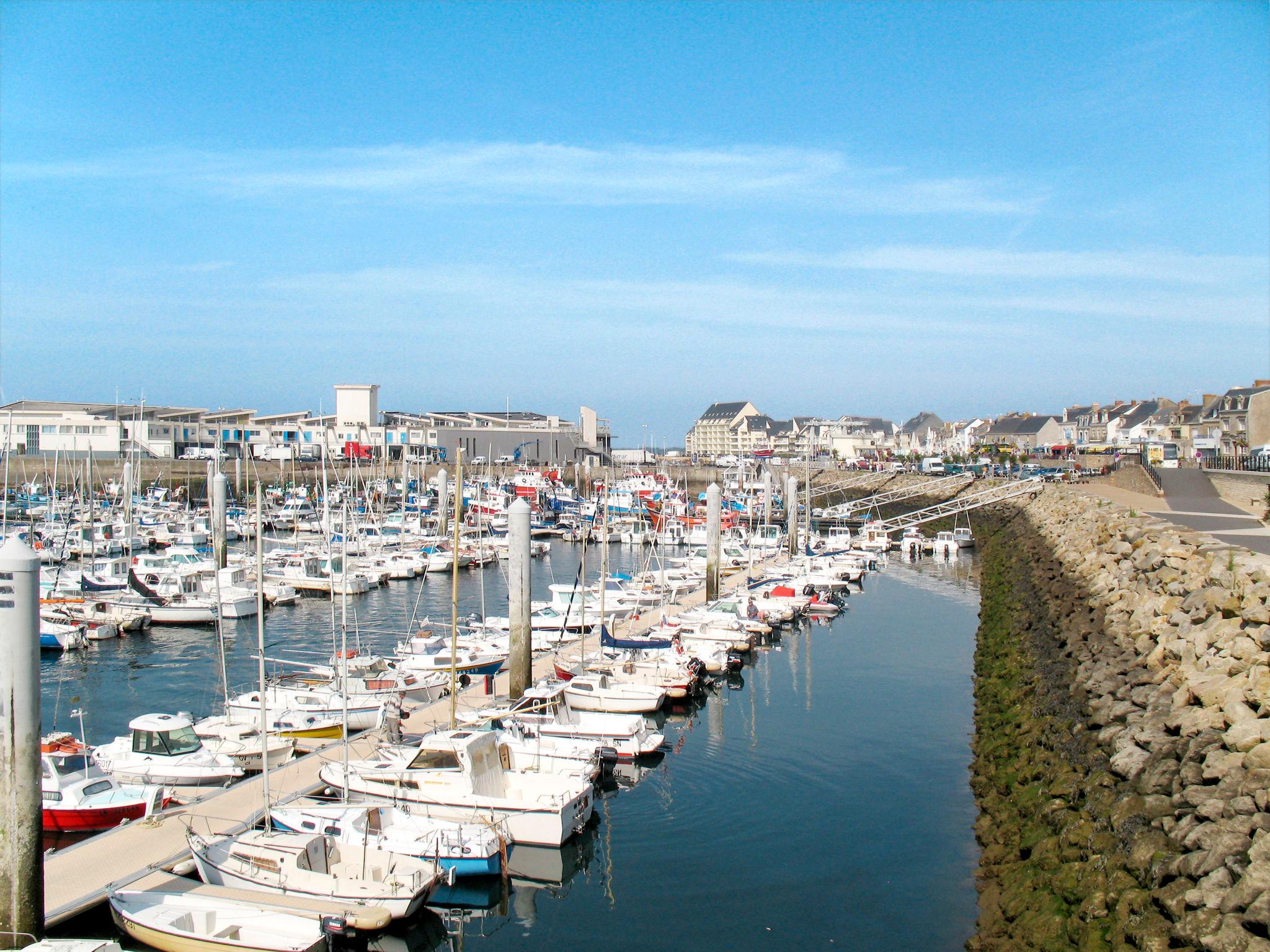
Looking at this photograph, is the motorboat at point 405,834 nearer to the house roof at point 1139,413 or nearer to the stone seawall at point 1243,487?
the stone seawall at point 1243,487

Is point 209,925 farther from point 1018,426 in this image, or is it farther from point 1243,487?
point 1018,426

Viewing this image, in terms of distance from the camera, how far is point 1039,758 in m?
→ 15.5

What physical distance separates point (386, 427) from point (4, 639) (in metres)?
95.6

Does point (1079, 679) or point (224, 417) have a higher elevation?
point (224, 417)

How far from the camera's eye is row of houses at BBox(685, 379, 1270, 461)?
6656 cm

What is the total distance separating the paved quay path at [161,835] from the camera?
1255 cm

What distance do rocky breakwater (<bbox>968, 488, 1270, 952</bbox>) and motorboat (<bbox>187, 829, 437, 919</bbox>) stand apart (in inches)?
282

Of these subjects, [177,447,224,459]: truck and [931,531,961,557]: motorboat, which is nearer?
[931,531,961,557]: motorboat

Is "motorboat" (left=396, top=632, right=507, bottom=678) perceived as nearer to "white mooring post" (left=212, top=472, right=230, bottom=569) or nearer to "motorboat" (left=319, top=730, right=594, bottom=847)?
"motorboat" (left=319, top=730, right=594, bottom=847)

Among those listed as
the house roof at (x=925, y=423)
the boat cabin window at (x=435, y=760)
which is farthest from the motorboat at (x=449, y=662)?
the house roof at (x=925, y=423)

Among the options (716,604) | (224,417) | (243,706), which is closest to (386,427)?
(224,417)

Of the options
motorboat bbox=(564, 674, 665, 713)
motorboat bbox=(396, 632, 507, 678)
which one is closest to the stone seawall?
motorboat bbox=(564, 674, 665, 713)

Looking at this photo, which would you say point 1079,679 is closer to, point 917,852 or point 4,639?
point 917,852

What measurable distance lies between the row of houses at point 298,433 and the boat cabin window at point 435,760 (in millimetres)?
63117
